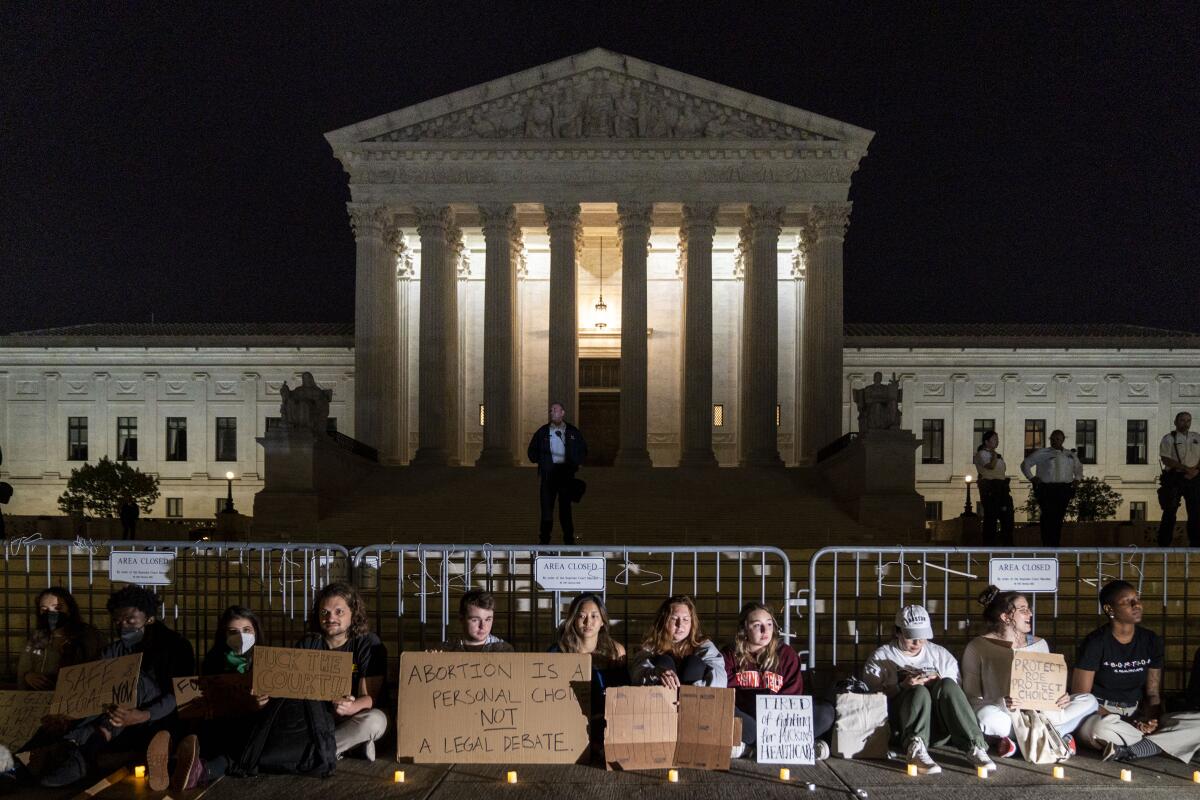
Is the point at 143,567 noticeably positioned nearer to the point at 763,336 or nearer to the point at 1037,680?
the point at 1037,680

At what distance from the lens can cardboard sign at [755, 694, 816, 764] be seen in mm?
7512

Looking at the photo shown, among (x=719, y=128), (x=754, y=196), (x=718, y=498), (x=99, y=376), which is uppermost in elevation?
(x=719, y=128)

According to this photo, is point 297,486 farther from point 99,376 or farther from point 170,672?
point 99,376

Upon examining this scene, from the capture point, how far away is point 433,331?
32688 mm

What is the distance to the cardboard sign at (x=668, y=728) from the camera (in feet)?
23.7

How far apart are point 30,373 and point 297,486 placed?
35.4m

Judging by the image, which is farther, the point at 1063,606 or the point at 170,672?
the point at 1063,606

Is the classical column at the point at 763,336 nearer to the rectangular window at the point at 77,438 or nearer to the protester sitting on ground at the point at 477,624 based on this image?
the protester sitting on ground at the point at 477,624

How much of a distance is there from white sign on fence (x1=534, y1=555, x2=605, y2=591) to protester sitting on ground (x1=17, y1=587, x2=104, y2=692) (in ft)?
12.5

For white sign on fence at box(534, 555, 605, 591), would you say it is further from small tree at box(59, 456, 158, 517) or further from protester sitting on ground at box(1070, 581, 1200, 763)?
small tree at box(59, 456, 158, 517)

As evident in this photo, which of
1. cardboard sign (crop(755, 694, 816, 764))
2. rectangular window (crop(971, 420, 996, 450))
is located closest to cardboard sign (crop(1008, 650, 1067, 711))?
A: cardboard sign (crop(755, 694, 816, 764))

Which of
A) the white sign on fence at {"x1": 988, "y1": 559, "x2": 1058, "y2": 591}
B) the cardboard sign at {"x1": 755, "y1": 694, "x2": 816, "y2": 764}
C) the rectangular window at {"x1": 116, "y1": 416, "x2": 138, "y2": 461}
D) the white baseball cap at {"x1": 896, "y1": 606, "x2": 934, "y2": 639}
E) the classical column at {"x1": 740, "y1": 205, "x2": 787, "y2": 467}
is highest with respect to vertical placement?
the classical column at {"x1": 740, "y1": 205, "x2": 787, "y2": 467}

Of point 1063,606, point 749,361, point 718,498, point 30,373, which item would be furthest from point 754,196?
point 30,373

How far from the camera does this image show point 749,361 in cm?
3297
